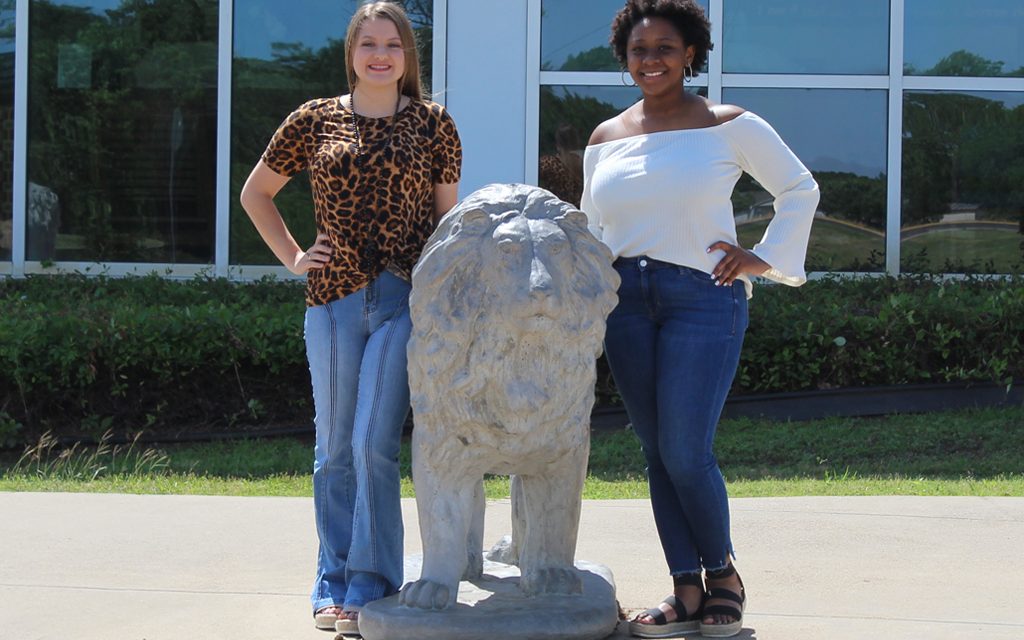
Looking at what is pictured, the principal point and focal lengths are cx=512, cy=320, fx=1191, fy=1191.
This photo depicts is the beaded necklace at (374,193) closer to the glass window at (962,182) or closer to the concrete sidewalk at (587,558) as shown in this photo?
the concrete sidewalk at (587,558)

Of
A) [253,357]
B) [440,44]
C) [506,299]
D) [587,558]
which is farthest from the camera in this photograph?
[440,44]

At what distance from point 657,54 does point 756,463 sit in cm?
407

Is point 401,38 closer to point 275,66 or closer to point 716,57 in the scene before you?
point 716,57

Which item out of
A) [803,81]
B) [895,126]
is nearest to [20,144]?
[803,81]

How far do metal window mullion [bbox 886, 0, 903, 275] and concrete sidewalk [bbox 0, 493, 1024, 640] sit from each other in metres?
4.19

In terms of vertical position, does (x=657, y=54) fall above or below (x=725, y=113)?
above

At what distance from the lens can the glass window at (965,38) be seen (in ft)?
32.2

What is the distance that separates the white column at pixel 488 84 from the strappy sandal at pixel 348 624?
5847 mm

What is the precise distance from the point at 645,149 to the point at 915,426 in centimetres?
474

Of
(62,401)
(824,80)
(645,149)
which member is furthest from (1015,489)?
(62,401)

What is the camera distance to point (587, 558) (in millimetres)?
5020

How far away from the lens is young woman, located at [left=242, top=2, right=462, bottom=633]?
3844mm

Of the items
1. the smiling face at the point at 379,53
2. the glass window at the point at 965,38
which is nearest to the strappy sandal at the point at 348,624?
the smiling face at the point at 379,53

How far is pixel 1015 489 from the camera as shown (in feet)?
21.1
